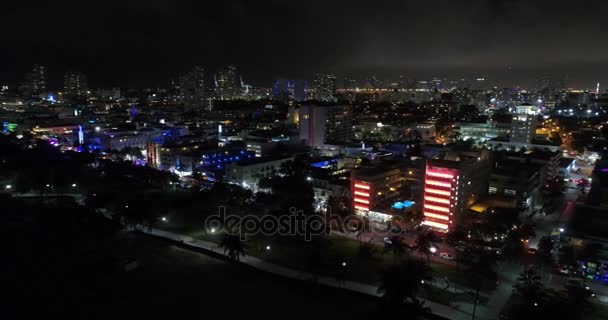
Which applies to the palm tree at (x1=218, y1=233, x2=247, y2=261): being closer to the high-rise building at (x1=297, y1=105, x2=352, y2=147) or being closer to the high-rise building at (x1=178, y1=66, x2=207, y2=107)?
the high-rise building at (x1=297, y1=105, x2=352, y2=147)

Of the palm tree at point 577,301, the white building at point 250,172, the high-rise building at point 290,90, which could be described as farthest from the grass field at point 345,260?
the high-rise building at point 290,90

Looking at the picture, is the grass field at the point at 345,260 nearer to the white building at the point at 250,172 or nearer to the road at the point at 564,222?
the road at the point at 564,222

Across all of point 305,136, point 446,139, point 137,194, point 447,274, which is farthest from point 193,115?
point 447,274

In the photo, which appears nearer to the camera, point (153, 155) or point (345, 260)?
point (345, 260)

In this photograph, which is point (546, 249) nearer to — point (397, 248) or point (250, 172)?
point (397, 248)

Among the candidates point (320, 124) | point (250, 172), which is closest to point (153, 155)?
point (250, 172)

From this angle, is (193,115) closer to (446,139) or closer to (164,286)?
(446,139)
